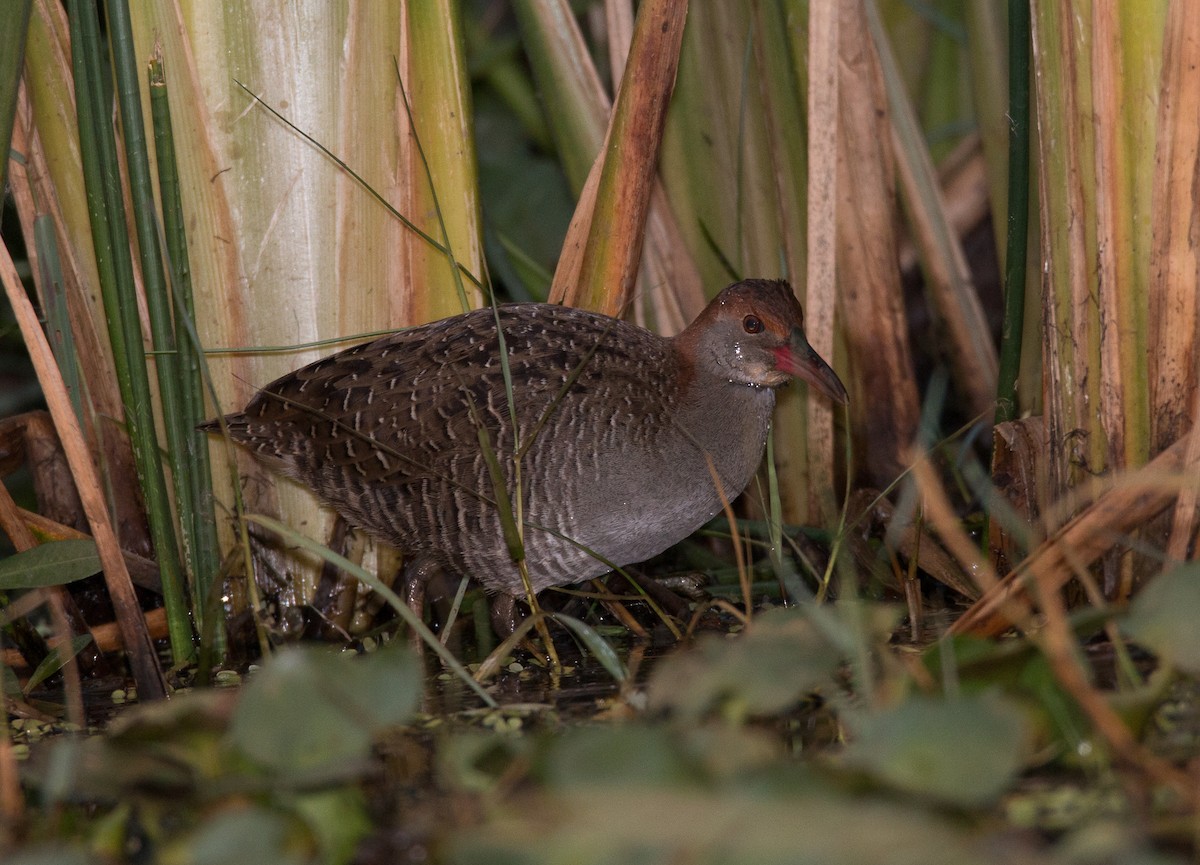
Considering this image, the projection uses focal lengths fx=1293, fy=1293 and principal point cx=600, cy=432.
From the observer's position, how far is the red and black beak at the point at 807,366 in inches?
117

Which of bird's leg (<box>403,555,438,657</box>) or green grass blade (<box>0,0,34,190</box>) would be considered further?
bird's leg (<box>403,555,438,657</box>)

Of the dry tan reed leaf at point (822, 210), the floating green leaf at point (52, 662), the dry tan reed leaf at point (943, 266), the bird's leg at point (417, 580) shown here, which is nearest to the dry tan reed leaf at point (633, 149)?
the dry tan reed leaf at point (822, 210)

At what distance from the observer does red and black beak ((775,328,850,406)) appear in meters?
2.97

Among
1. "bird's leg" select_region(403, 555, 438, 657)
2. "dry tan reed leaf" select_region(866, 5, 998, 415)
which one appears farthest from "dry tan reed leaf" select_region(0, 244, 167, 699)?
"dry tan reed leaf" select_region(866, 5, 998, 415)

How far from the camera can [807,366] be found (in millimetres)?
2986

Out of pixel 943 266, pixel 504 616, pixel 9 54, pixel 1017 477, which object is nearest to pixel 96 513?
pixel 9 54

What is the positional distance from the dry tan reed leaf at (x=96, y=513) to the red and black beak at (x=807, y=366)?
1.51 metres

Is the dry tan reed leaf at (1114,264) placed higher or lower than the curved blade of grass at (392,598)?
higher

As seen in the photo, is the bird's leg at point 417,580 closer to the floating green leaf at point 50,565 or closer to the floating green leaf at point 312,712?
the floating green leaf at point 50,565

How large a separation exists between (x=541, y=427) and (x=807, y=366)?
2.18 ft

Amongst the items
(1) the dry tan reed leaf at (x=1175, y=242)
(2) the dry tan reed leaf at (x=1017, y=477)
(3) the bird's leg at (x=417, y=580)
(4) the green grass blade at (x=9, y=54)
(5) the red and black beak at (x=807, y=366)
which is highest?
(4) the green grass blade at (x=9, y=54)

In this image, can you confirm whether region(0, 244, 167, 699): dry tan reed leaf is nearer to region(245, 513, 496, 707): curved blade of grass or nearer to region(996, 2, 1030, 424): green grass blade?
region(245, 513, 496, 707): curved blade of grass

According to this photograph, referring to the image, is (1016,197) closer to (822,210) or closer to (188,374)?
(822,210)

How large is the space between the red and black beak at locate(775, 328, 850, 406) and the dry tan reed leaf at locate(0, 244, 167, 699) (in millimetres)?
1515
